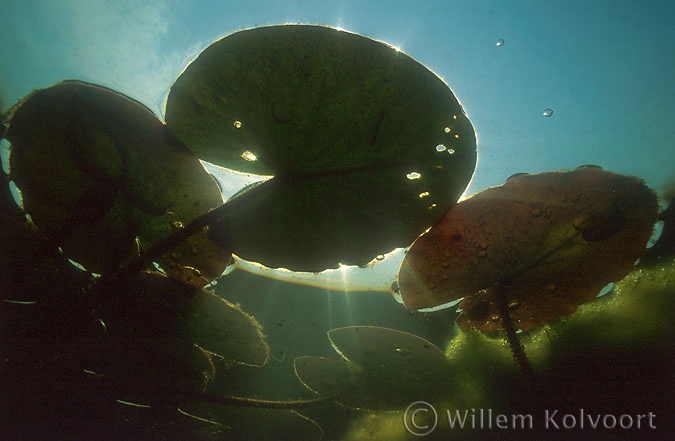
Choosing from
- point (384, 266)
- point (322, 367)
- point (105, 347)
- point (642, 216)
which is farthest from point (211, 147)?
point (642, 216)

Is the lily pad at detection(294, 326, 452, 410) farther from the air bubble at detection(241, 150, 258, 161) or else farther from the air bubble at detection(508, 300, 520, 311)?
the air bubble at detection(241, 150, 258, 161)

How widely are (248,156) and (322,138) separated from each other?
11.9 inches

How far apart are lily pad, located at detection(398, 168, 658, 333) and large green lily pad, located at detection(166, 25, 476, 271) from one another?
0.57 ft

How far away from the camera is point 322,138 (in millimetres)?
958

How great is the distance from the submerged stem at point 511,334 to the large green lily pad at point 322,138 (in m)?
0.72

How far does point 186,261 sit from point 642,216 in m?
1.92

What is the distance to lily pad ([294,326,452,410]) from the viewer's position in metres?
1.51

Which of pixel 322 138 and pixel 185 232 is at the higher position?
pixel 322 138

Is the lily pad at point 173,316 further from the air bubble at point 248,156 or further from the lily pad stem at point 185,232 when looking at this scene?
the air bubble at point 248,156

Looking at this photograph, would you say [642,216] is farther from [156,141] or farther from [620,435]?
[156,141]

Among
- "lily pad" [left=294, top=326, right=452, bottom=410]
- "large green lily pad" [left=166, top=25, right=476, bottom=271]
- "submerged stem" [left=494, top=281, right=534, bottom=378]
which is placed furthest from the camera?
"lily pad" [left=294, top=326, right=452, bottom=410]

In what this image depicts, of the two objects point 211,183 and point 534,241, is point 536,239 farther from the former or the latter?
point 211,183

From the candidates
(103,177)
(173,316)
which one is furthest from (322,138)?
(173,316)

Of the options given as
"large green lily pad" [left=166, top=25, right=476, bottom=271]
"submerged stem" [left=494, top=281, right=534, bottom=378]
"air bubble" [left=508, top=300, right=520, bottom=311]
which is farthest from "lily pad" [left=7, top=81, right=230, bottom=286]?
"air bubble" [left=508, top=300, right=520, bottom=311]
